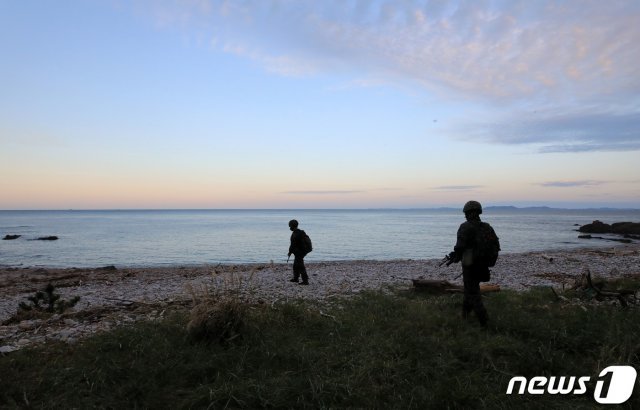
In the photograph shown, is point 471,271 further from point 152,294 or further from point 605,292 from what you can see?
point 152,294

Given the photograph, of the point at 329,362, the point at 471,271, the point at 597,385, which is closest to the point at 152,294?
the point at 329,362

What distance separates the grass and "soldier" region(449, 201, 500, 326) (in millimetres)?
523

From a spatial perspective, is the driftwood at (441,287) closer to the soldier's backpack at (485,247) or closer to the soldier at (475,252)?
the soldier at (475,252)

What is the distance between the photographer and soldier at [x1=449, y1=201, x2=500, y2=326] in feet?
24.7

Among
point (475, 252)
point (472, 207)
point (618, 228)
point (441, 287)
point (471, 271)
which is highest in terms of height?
point (472, 207)

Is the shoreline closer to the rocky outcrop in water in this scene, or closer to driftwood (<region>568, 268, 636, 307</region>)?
driftwood (<region>568, 268, 636, 307</region>)

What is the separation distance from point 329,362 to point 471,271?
11.7 ft

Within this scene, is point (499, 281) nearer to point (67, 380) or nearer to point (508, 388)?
point (508, 388)

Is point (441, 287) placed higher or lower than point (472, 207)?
lower

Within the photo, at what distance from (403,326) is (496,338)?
163 centimetres

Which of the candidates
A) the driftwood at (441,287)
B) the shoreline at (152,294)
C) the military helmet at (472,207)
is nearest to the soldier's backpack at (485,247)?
the military helmet at (472,207)

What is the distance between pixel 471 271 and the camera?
7.71 meters

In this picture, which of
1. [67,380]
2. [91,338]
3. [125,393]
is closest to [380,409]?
[125,393]

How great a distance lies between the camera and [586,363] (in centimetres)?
581
